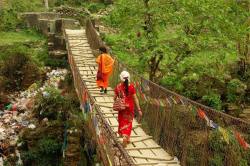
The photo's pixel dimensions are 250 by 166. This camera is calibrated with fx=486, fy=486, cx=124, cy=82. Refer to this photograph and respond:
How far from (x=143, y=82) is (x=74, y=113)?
4454 mm

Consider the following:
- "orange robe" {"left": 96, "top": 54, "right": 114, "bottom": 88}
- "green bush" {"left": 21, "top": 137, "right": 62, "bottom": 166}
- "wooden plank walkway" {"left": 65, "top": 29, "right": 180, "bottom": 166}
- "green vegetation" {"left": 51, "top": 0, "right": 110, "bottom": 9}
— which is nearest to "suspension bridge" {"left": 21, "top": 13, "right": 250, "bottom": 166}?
"wooden plank walkway" {"left": 65, "top": 29, "right": 180, "bottom": 166}

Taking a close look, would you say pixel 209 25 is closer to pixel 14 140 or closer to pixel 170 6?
pixel 170 6

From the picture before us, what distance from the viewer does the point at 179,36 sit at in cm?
1396

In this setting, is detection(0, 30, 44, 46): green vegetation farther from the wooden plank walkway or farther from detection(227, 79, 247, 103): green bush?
detection(227, 79, 247, 103): green bush

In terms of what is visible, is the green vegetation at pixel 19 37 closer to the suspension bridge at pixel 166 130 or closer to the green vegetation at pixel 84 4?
the green vegetation at pixel 84 4

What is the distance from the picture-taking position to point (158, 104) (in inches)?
354

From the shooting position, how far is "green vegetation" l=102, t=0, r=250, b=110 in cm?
1372

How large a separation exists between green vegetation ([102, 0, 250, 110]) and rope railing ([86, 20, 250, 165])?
4.19 m

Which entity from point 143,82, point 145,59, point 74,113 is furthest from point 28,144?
point 143,82

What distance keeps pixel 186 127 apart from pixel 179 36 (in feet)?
18.7

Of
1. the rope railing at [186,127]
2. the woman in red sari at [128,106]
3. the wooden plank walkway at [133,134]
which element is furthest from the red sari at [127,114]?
the rope railing at [186,127]

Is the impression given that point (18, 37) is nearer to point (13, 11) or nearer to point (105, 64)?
point (13, 11)

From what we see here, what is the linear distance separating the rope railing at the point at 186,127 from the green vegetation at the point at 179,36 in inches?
165

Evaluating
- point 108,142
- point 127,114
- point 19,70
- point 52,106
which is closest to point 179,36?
point 52,106
